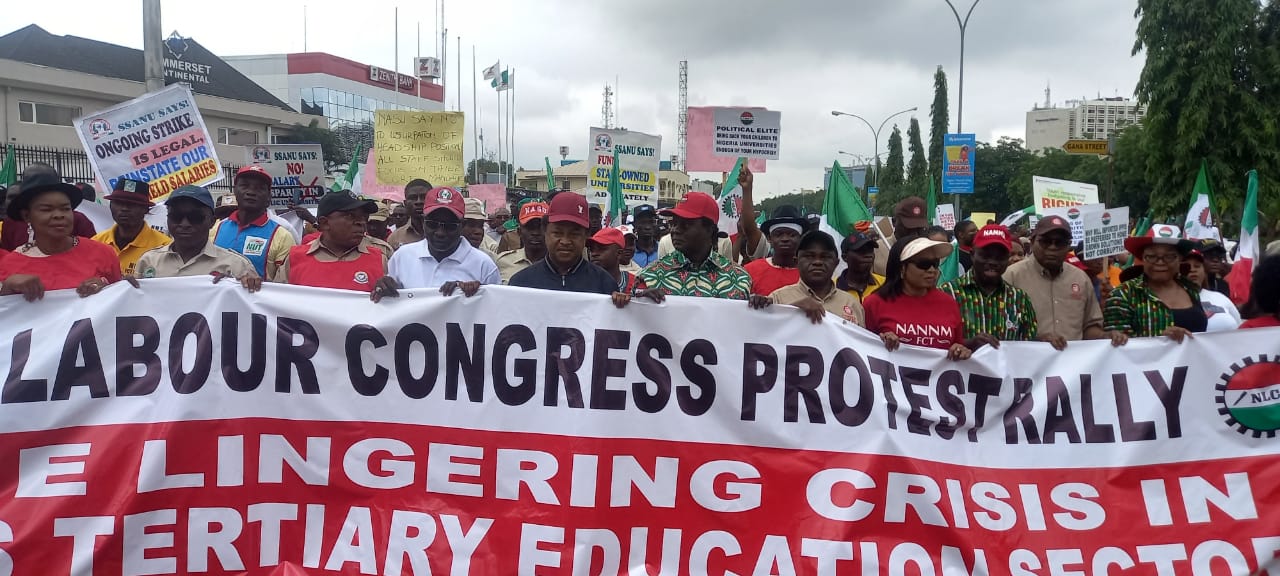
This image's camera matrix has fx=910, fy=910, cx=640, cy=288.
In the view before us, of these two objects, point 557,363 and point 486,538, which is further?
point 557,363

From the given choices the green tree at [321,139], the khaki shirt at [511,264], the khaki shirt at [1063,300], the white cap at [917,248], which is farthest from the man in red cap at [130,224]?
the green tree at [321,139]

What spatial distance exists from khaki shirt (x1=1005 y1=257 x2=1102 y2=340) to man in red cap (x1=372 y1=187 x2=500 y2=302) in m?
3.04

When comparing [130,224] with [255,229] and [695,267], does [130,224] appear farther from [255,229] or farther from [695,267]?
[695,267]

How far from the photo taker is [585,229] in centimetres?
451

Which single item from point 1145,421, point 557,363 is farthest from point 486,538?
point 1145,421

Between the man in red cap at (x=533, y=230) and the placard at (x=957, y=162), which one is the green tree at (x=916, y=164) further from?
the man in red cap at (x=533, y=230)

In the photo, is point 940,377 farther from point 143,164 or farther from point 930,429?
point 143,164

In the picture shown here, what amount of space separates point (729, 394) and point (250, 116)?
45.7 metres

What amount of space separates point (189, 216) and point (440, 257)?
1.38m

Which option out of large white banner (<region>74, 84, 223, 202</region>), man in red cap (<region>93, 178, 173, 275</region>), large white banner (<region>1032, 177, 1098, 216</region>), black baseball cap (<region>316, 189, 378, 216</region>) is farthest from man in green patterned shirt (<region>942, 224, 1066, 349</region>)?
large white banner (<region>1032, 177, 1098, 216</region>)

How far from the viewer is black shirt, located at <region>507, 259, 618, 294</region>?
4.42m

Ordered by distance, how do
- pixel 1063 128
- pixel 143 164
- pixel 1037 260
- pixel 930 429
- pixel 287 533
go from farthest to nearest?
pixel 1063 128
pixel 143 164
pixel 1037 260
pixel 930 429
pixel 287 533

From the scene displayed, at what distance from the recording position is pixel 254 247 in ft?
20.0

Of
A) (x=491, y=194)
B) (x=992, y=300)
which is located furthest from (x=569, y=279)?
(x=491, y=194)
